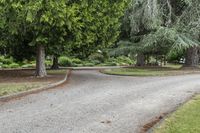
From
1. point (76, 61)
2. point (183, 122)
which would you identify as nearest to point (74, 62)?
point (76, 61)

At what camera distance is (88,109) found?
1095cm

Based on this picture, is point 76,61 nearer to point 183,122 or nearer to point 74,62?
point 74,62

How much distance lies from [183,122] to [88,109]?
3.29m

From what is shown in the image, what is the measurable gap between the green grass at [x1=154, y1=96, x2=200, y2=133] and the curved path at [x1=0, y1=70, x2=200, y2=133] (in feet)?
2.15

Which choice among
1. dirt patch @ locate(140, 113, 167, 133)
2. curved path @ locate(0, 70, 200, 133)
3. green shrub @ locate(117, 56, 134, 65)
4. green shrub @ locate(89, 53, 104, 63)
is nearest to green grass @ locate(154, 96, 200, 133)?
dirt patch @ locate(140, 113, 167, 133)

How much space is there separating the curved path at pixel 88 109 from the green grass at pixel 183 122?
65 centimetres

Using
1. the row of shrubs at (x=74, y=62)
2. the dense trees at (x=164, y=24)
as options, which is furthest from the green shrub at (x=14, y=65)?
the dense trees at (x=164, y=24)

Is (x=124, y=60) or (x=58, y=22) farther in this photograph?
(x=124, y=60)

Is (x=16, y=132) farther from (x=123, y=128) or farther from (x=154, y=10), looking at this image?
(x=154, y=10)

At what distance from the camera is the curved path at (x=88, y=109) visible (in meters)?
8.59

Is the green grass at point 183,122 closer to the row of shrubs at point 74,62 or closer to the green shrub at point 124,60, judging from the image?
the row of shrubs at point 74,62

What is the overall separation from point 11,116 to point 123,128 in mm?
3074

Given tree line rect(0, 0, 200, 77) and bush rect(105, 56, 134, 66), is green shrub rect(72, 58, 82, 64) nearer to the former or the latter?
bush rect(105, 56, 134, 66)

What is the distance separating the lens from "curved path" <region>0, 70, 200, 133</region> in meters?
8.59
